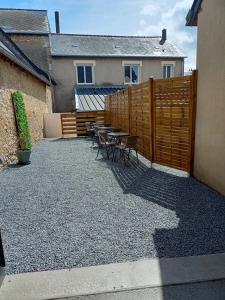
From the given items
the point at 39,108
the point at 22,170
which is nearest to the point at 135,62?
the point at 39,108

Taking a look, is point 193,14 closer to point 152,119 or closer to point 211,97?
point 211,97

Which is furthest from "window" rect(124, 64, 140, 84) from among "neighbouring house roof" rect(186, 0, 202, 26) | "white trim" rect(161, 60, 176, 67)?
"neighbouring house roof" rect(186, 0, 202, 26)

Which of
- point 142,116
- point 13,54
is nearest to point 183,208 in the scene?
point 142,116

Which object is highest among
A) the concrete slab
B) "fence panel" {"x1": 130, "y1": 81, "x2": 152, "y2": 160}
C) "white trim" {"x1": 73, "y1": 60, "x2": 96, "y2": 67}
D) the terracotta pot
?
"white trim" {"x1": 73, "y1": 60, "x2": 96, "y2": 67}

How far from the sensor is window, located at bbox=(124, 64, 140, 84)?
19812mm

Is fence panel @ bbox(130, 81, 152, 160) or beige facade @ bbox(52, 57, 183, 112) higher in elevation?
beige facade @ bbox(52, 57, 183, 112)

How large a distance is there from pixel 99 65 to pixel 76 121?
19.9ft

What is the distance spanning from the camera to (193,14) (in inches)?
230

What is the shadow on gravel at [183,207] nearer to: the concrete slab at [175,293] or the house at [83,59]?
the concrete slab at [175,293]

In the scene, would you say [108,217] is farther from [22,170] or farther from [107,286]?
[22,170]

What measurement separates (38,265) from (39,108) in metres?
12.2

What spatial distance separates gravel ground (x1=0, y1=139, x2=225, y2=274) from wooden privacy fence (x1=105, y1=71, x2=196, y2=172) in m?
0.63

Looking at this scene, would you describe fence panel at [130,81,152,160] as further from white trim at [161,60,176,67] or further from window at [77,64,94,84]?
white trim at [161,60,176,67]

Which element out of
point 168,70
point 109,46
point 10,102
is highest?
point 109,46
